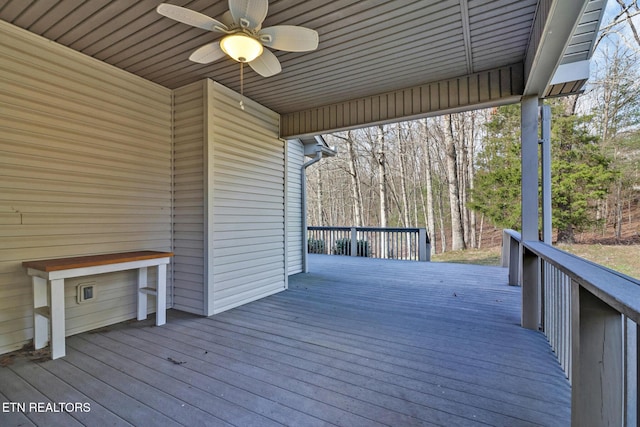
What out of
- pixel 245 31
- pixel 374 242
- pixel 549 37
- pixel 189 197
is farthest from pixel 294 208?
pixel 549 37

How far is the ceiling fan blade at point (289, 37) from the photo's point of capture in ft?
6.90

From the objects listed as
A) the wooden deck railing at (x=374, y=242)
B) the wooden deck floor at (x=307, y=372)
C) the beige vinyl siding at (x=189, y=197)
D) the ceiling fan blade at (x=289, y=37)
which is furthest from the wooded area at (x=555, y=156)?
the beige vinyl siding at (x=189, y=197)

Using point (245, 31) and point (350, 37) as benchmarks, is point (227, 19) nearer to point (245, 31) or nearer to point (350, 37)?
point (245, 31)

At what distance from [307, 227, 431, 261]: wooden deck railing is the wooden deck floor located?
407 cm

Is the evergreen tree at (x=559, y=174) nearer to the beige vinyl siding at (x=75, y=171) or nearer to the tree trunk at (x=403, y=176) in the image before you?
the tree trunk at (x=403, y=176)

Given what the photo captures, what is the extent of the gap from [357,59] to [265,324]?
3.13m

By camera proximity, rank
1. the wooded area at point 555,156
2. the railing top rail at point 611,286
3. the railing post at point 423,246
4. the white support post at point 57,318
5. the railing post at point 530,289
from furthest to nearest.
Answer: the railing post at point 423,246, the wooded area at point 555,156, the railing post at point 530,289, the white support post at point 57,318, the railing top rail at point 611,286

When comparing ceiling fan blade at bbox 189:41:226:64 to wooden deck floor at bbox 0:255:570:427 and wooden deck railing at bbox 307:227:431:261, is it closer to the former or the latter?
wooden deck floor at bbox 0:255:570:427

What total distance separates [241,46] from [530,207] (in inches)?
128

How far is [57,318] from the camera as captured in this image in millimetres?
2479

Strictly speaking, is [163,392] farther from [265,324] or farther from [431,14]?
[431,14]

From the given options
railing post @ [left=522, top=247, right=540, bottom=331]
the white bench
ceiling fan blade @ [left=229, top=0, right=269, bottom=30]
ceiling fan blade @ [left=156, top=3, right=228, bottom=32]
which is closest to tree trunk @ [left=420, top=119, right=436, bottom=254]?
railing post @ [left=522, top=247, right=540, bottom=331]

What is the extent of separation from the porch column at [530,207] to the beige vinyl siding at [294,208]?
413 cm

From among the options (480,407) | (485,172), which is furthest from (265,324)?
(485,172)
